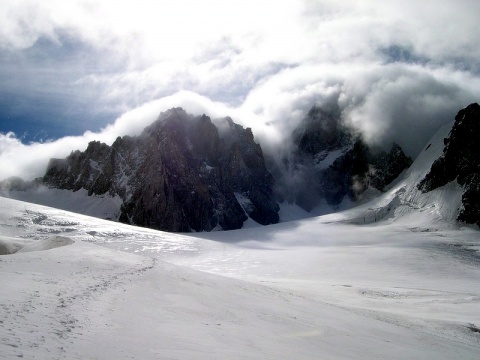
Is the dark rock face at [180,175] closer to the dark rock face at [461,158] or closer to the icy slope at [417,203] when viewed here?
the icy slope at [417,203]

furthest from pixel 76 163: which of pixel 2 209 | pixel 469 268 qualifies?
pixel 469 268

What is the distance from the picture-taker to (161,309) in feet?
33.1

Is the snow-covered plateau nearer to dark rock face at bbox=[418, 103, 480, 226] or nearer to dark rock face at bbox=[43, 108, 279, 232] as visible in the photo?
dark rock face at bbox=[418, 103, 480, 226]

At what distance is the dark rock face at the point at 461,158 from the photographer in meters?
86.7

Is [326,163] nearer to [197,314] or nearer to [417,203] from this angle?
[417,203]

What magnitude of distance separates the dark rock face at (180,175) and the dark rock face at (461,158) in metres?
74.1

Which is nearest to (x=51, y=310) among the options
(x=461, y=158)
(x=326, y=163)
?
(x=461, y=158)

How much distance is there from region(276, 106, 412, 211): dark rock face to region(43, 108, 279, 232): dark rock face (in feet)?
59.8

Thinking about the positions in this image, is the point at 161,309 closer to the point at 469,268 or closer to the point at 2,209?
the point at 469,268

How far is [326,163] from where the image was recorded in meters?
175

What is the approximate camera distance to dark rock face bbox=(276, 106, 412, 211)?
517 feet

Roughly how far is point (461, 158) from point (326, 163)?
8437 centimetres

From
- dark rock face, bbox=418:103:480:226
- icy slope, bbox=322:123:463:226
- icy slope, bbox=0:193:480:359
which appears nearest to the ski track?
icy slope, bbox=0:193:480:359

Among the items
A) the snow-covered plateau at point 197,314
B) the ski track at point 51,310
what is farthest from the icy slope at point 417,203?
the ski track at point 51,310
